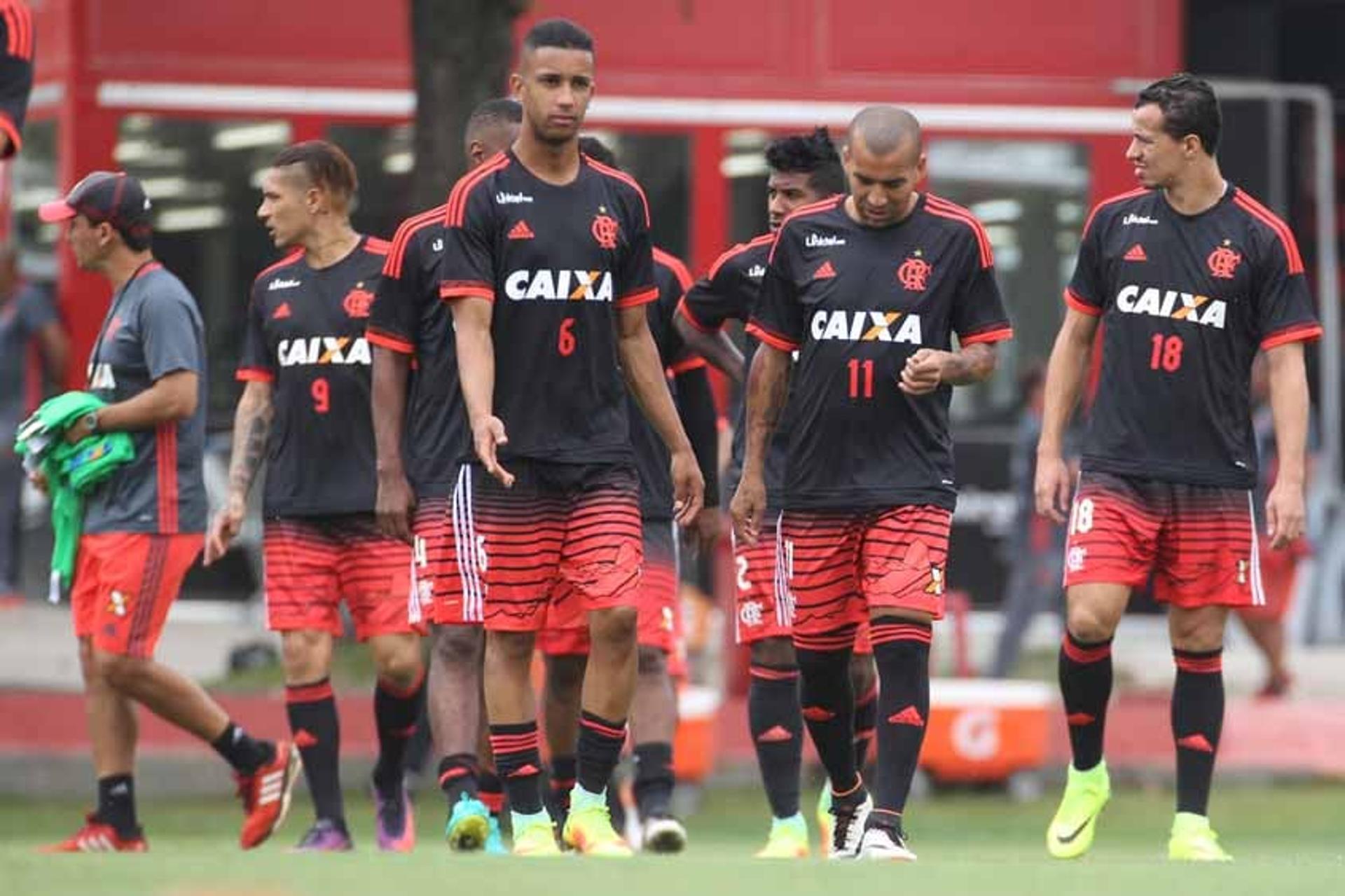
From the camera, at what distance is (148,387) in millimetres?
11258

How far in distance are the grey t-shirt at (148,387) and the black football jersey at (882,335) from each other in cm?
260

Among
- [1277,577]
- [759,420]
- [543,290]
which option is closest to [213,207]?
[1277,577]

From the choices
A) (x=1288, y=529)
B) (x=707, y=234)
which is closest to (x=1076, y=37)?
(x=707, y=234)

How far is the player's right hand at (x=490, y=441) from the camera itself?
29.5 ft

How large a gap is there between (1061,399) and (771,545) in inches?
44.3

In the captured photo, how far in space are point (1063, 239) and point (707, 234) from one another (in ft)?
7.21

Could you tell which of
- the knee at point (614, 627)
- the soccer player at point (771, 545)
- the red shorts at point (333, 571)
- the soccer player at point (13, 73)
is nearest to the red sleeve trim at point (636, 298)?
the knee at point (614, 627)

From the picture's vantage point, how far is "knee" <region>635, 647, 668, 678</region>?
10836 mm

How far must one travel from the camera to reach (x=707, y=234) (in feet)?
61.6

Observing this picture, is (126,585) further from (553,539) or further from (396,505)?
(553,539)

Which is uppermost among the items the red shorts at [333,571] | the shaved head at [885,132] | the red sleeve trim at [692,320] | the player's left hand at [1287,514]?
the shaved head at [885,132]

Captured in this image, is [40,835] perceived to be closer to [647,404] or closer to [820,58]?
[647,404]

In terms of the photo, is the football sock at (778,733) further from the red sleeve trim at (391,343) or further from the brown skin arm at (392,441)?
the red sleeve trim at (391,343)

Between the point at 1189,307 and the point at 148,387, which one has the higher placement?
the point at 1189,307
